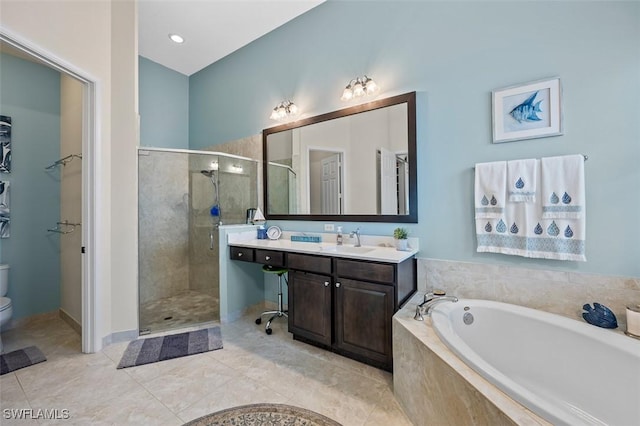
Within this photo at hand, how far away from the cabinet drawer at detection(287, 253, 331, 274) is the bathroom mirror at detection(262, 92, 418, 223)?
2.01 feet

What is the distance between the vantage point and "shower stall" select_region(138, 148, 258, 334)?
2.76m

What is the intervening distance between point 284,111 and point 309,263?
5.93 ft

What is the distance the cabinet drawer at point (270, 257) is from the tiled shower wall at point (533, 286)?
3.96ft

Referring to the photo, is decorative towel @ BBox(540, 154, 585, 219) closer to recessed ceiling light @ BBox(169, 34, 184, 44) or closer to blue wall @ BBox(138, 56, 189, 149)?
recessed ceiling light @ BBox(169, 34, 184, 44)

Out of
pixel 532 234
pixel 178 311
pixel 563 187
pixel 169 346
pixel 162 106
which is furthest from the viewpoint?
pixel 162 106

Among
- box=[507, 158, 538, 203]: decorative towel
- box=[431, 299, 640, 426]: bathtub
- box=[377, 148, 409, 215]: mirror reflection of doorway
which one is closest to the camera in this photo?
box=[431, 299, 640, 426]: bathtub

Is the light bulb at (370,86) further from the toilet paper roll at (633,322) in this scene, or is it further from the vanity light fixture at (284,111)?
the toilet paper roll at (633,322)

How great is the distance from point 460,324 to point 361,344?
70cm

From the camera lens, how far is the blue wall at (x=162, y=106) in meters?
3.62

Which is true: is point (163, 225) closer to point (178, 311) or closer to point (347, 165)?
point (178, 311)

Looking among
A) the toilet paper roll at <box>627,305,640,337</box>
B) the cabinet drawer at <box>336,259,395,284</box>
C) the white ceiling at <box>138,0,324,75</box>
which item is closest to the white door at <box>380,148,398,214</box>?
the cabinet drawer at <box>336,259,395,284</box>

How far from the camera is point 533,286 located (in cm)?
182

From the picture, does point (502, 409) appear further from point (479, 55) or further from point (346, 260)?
point (479, 55)

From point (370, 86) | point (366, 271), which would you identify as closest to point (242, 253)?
point (366, 271)
